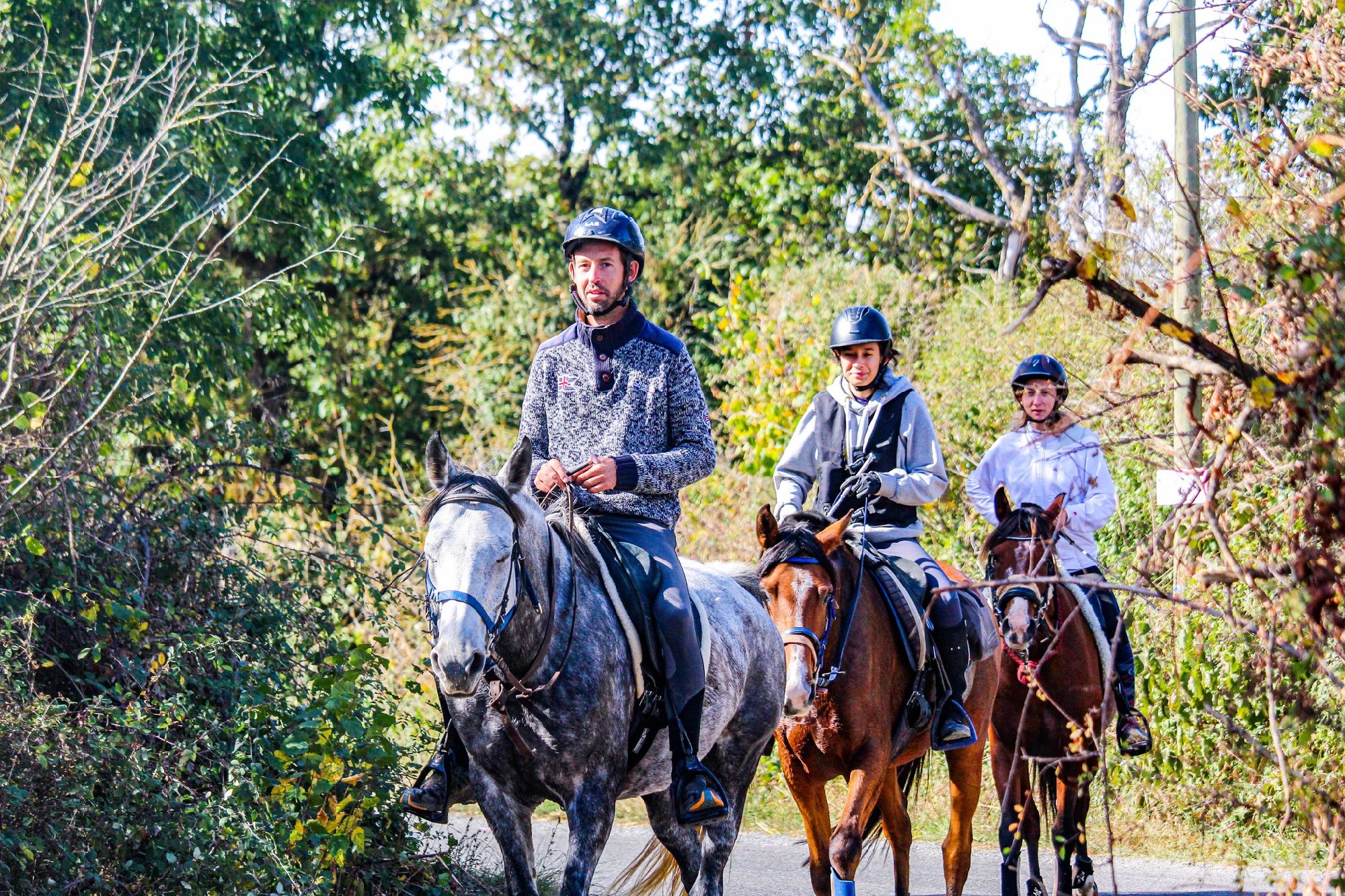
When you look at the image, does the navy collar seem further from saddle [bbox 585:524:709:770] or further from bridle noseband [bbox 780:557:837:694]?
bridle noseband [bbox 780:557:837:694]

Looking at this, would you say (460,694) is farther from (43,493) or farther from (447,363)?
(447,363)

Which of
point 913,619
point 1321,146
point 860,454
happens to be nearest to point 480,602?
point 1321,146

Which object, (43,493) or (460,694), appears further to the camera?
(43,493)

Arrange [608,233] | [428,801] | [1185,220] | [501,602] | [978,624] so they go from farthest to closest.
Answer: [1185,220]
[978,624]
[608,233]
[428,801]
[501,602]

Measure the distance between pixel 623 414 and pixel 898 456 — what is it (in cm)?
219

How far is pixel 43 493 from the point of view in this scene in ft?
21.0

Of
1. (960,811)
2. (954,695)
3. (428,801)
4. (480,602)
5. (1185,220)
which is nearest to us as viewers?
(480,602)

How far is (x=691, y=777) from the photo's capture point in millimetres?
5609

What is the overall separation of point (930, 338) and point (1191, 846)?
6.56 m

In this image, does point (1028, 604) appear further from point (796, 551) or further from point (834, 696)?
point (796, 551)

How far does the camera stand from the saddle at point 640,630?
552 cm

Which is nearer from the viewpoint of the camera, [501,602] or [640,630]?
[501,602]

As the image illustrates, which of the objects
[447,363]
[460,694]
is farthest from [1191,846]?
[447,363]

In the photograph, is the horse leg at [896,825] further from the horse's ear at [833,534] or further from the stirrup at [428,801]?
the stirrup at [428,801]
